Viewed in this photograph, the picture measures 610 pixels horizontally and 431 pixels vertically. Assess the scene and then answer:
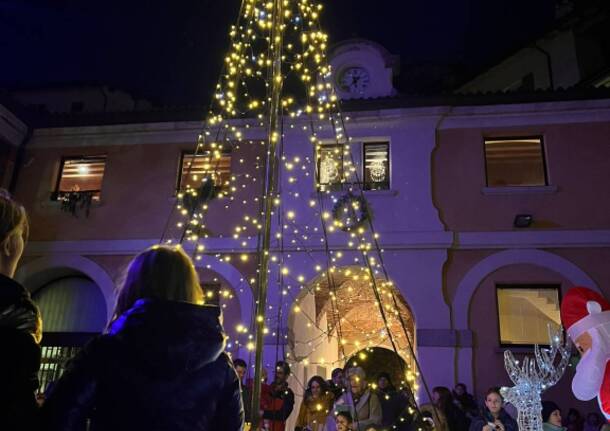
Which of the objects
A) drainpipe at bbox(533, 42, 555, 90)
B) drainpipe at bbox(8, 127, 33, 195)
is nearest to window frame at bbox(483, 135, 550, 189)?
drainpipe at bbox(533, 42, 555, 90)

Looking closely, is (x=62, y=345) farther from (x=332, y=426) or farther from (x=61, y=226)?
(x=332, y=426)

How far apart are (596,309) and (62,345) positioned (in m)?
9.54

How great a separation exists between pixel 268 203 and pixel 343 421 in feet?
12.4

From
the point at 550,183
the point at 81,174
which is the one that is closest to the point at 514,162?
the point at 550,183

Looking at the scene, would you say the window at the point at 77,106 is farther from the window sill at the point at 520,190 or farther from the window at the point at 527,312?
the window at the point at 527,312

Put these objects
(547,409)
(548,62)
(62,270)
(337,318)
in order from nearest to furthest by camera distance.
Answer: (547,409) < (337,318) < (62,270) < (548,62)

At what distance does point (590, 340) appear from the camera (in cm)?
361

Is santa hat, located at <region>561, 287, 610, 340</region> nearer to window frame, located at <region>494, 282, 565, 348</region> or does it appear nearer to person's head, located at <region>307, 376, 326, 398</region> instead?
person's head, located at <region>307, 376, 326, 398</region>

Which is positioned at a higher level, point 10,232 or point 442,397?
point 10,232

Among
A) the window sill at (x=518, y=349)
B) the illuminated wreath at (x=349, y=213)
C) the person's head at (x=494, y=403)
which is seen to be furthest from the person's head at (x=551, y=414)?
the illuminated wreath at (x=349, y=213)

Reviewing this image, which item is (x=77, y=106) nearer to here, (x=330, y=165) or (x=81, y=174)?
(x=81, y=174)

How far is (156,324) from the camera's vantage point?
1.72 meters

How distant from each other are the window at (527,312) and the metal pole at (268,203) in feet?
20.1

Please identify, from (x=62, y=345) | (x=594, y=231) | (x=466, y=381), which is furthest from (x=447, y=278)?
(x=62, y=345)
